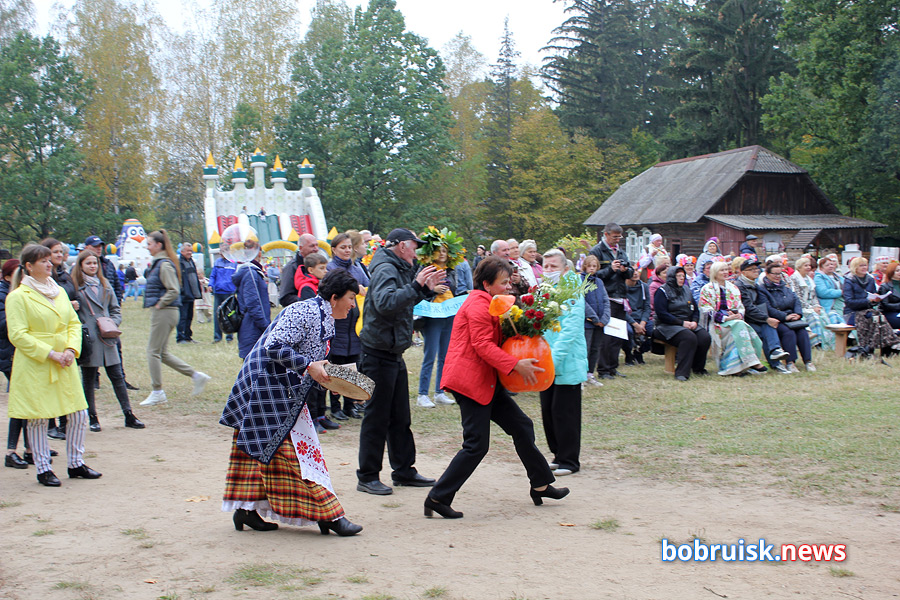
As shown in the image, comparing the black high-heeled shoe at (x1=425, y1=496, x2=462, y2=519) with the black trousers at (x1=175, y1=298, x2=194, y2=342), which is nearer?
the black high-heeled shoe at (x1=425, y1=496, x2=462, y2=519)

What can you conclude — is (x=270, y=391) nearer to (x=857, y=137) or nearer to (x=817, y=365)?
(x=817, y=365)

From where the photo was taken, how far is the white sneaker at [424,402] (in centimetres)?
916

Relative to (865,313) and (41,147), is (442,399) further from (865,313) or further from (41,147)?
(41,147)

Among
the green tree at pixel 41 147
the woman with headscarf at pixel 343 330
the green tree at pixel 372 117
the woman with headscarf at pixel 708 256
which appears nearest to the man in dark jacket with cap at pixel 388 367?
the woman with headscarf at pixel 343 330

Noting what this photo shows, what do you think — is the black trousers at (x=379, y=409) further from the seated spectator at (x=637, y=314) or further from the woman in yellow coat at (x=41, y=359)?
the seated spectator at (x=637, y=314)

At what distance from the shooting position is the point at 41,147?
129 feet

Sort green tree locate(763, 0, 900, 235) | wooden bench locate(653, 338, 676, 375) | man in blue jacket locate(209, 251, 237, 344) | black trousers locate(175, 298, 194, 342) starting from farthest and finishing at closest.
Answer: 1. green tree locate(763, 0, 900, 235)
2. black trousers locate(175, 298, 194, 342)
3. man in blue jacket locate(209, 251, 237, 344)
4. wooden bench locate(653, 338, 676, 375)

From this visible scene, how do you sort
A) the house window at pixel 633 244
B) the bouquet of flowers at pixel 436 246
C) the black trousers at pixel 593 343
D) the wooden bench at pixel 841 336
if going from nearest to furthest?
the bouquet of flowers at pixel 436 246 < the black trousers at pixel 593 343 < the wooden bench at pixel 841 336 < the house window at pixel 633 244

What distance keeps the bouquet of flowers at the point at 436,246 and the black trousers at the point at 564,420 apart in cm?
129

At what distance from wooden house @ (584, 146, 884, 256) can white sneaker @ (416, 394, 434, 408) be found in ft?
84.2

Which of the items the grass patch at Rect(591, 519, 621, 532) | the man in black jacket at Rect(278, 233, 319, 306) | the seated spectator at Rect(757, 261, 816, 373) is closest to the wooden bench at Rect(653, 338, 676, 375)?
the seated spectator at Rect(757, 261, 816, 373)

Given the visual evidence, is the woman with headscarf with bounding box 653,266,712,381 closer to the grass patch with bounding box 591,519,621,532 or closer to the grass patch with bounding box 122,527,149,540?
the grass patch with bounding box 591,519,621,532

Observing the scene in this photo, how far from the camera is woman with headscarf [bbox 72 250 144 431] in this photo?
7.80 metres

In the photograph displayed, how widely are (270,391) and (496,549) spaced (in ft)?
5.34
